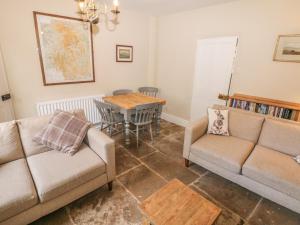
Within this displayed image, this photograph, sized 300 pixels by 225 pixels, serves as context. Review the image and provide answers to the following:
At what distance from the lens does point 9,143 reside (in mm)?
1823

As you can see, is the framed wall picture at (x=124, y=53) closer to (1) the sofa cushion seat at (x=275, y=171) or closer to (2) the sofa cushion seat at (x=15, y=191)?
(2) the sofa cushion seat at (x=15, y=191)

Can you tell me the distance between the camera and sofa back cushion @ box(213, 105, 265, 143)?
2439mm

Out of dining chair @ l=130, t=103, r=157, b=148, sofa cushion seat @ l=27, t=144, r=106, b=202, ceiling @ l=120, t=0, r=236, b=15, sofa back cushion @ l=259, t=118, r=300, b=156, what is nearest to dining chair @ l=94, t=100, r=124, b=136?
dining chair @ l=130, t=103, r=157, b=148

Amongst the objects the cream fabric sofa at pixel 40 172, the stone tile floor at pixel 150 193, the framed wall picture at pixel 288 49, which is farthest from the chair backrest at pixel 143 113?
the framed wall picture at pixel 288 49

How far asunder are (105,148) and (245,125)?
6.65 feet

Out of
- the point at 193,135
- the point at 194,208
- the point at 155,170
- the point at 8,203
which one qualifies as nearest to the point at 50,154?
the point at 8,203

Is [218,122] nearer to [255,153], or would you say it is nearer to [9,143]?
[255,153]

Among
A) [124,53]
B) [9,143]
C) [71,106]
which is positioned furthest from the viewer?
[124,53]

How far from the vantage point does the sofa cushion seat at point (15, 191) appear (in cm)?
135


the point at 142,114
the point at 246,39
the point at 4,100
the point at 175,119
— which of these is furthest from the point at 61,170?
the point at 246,39

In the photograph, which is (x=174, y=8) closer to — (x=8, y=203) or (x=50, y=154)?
(x=50, y=154)

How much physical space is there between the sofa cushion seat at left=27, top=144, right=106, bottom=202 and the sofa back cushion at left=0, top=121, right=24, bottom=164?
142 millimetres

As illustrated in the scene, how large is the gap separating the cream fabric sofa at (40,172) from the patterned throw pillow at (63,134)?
71mm

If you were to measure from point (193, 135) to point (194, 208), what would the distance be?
1.16 meters
